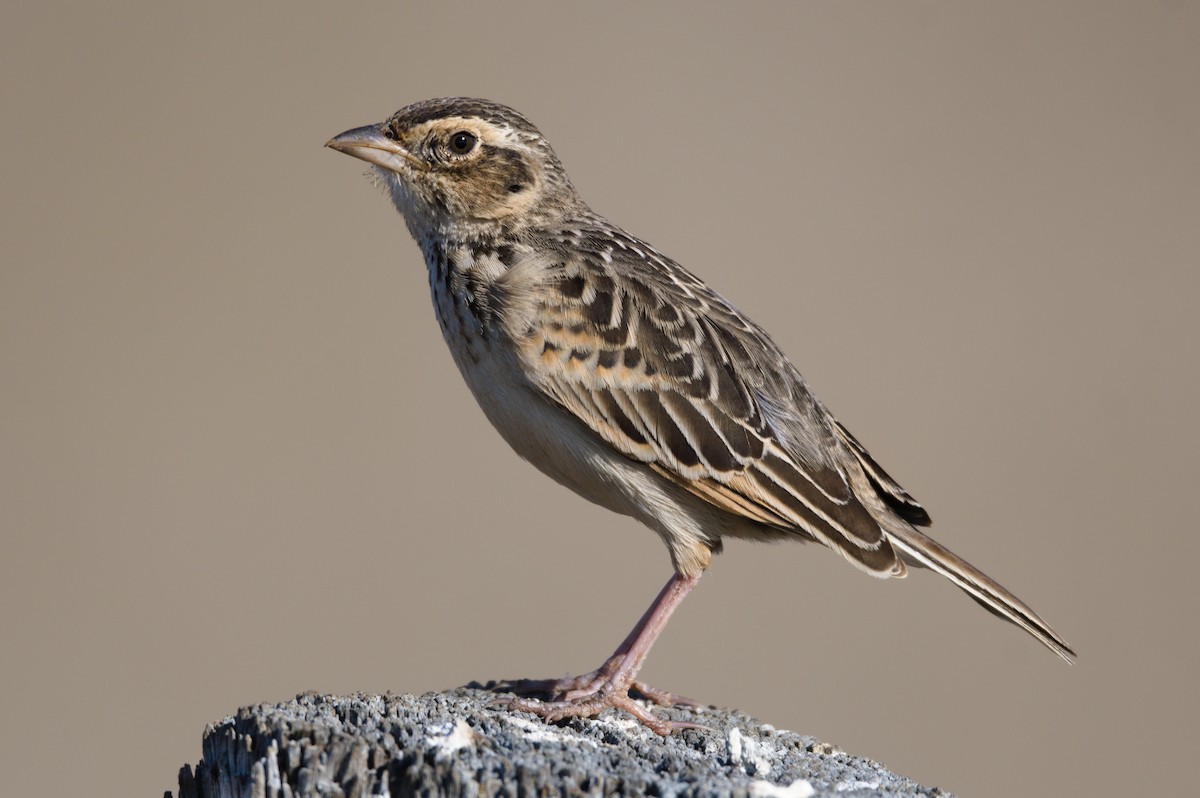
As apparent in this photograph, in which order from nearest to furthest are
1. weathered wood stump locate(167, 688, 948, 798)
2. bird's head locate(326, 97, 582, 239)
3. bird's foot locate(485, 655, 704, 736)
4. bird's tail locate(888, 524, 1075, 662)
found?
weathered wood stump locate(167, 688, 948, 798)
bird's foot locate(485, 655, 704, 736)
bird's tail locate(888, 524, 1075, 662)
bird's head locate(326, 97, 582, 239)

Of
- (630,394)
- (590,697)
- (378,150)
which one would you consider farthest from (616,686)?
(378,150)

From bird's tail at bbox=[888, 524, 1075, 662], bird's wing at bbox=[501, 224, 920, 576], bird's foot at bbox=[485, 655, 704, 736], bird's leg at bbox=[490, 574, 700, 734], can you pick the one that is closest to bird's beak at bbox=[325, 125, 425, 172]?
bird's wing at bbox=[501, 224, 920, 576]

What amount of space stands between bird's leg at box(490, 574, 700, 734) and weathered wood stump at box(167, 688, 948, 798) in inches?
32.4

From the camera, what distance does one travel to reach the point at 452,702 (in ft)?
15.6

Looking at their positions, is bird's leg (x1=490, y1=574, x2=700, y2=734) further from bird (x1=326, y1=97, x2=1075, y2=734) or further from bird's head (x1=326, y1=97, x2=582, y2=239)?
bird's head (x1=326, y1=97, x2=582, y2=239)

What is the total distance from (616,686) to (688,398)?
4.43 feet

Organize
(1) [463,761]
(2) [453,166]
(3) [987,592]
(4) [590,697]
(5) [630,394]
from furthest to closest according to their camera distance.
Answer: (2) [453,166] < (5) [630,394] < (3) [987,592] < (4) [590,697] < (1) [463,761]

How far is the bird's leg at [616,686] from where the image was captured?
5.25 m

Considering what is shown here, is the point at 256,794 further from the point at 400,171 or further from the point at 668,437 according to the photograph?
the point at 400,171

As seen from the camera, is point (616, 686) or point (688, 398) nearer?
point (616, 686)

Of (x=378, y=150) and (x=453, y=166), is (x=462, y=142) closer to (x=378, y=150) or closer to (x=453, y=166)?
(x=453, y=166)

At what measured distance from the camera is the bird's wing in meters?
5.85

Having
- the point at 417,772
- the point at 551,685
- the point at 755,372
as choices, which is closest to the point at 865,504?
the point at 755,372

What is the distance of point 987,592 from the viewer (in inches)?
229
